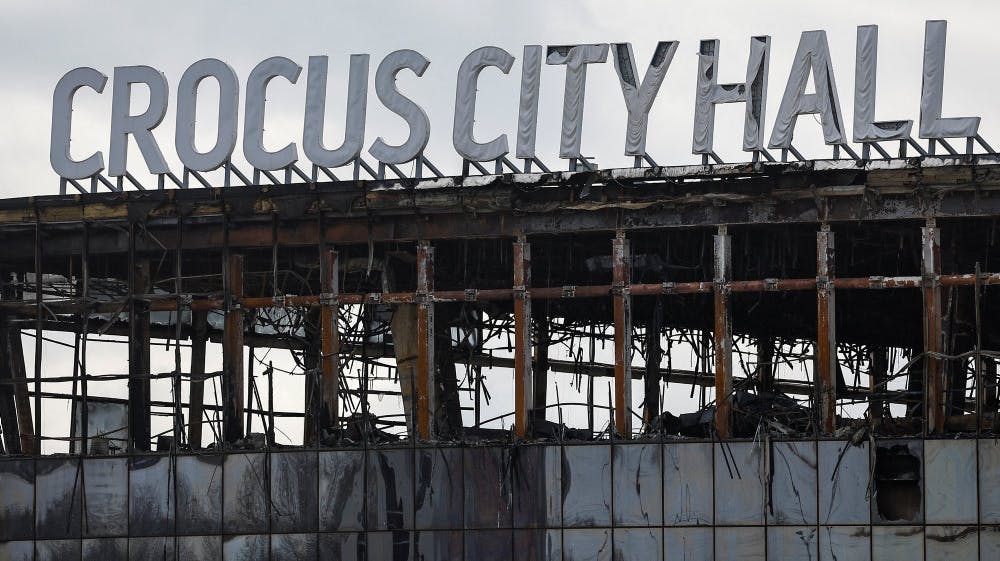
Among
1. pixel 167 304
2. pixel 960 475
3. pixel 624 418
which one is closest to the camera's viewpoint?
pixel 960 475

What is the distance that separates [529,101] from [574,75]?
112 cm

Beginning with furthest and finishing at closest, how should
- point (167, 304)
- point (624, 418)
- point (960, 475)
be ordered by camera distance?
point (167, 304) < point (624, 418) < point (960, 475)

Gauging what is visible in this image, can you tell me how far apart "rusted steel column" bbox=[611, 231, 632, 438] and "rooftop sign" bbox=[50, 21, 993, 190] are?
7.87 feet

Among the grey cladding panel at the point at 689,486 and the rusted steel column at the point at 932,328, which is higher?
the rusted steel column at the point at 932,328

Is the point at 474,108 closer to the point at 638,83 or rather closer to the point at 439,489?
the point at 638,83

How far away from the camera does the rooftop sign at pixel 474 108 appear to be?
36406 millimetres

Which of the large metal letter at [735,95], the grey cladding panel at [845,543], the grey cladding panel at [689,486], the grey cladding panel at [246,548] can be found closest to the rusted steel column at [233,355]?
the grey cladding panel at [246,548]

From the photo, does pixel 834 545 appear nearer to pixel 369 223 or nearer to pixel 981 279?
pixel 981 279

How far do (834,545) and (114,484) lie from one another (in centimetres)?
1499

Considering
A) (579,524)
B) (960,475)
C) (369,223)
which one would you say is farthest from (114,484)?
(960,475)

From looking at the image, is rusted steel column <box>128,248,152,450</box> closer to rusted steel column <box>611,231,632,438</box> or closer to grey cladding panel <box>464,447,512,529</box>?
grey cladding panel <box>464,447,512,529</box>

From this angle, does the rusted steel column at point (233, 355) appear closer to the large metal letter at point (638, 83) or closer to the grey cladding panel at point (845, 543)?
the large metal letter at point (638, 83)

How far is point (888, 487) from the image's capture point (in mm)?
33781

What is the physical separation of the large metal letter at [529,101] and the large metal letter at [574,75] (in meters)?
0.30
